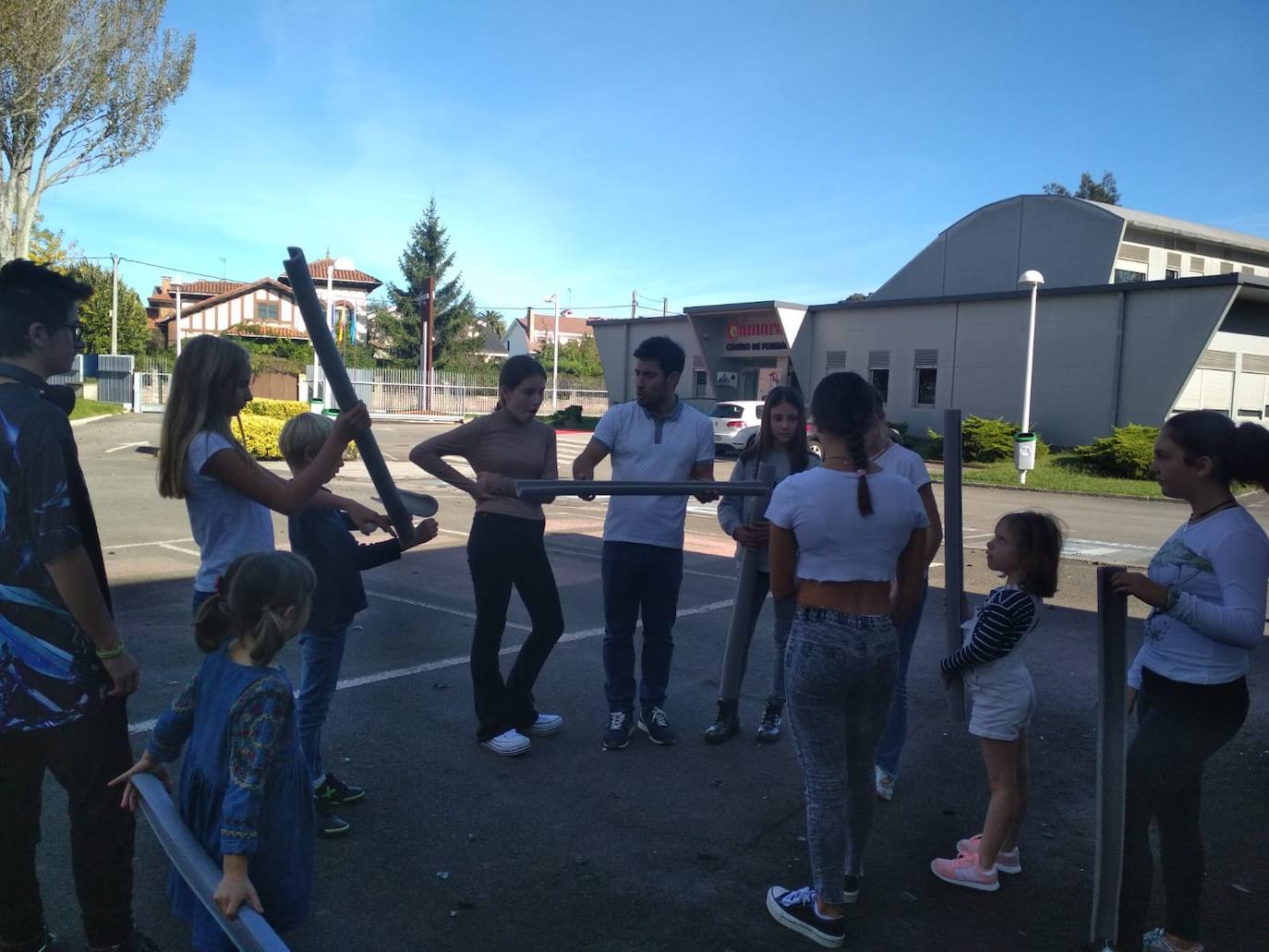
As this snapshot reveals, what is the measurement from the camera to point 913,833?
3922 millimetres

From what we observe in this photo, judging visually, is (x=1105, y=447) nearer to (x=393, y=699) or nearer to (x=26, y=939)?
(x=393, y=699)

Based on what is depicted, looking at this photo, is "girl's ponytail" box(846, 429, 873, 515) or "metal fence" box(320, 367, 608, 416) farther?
"metal fence" box(320, 367, 608, 416)

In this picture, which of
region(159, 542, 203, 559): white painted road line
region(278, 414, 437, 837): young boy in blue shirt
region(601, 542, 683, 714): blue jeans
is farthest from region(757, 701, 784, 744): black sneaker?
region(159, 542, 203, 559): white painted road line

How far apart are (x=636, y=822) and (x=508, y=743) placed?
0.91 metres

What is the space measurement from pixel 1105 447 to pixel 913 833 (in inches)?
867

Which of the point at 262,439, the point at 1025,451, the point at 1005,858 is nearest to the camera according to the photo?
the point at 1005,858

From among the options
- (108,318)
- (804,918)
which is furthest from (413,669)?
(108,318)

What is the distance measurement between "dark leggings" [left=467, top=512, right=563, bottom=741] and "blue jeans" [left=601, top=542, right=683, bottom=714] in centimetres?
29

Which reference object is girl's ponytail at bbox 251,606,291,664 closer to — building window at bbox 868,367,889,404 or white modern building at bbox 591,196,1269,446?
white modern building at bbox 591,196,1269,446

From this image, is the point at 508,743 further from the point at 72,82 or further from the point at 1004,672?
the point at 72,82

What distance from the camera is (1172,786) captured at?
282 cm

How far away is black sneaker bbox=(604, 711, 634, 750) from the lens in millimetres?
4742

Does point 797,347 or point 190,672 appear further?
point 797,347

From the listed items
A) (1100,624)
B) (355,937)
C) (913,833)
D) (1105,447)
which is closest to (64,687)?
(355,937)
